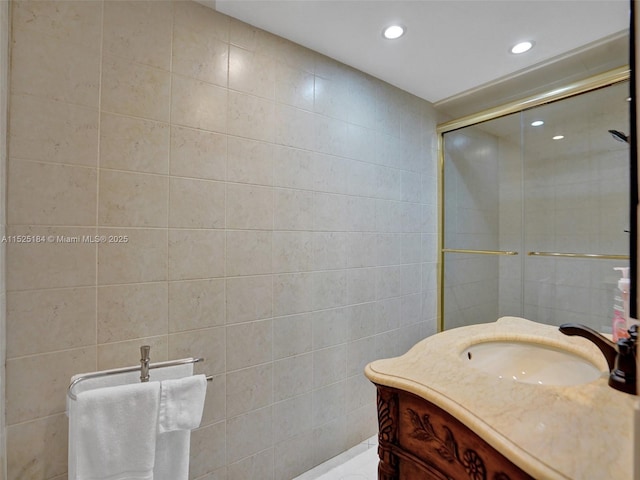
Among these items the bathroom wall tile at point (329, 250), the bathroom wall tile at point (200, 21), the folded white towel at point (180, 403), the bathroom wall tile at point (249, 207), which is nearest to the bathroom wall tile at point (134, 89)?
the bathroom wall tile at point (200, 21)

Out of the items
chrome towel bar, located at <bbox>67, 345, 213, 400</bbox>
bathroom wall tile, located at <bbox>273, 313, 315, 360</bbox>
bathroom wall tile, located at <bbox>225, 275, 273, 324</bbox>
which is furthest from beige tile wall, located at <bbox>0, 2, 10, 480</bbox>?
bathroom wall tile, located at <bbox>273, 313, 315, 360</bbox>

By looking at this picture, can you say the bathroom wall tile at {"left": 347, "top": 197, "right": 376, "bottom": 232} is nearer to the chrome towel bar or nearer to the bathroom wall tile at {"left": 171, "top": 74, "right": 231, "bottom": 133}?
the bathroom wall tile at {"left": 171, "top": 74, "right": 231, "bottom": 133}

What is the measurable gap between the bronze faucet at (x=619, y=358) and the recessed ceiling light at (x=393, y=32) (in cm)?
150

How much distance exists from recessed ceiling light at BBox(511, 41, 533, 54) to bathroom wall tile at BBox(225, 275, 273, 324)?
6.01 ft

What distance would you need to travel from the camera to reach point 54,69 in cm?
115

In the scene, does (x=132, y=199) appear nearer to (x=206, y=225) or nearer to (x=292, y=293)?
(x=206, y=225)

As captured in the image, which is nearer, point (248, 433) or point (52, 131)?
point (52, 131)

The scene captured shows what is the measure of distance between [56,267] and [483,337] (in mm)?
1621

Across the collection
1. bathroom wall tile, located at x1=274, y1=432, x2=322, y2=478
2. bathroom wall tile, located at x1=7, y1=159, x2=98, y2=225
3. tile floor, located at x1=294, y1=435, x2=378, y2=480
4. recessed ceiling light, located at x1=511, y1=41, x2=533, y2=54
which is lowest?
tile floor, located at x1=294, y1=435, x2=378, y2=480

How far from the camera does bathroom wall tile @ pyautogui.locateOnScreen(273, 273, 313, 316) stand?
1.68m

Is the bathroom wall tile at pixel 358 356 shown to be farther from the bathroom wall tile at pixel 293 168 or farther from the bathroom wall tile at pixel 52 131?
the bathroom wall tile at pixel 52 131

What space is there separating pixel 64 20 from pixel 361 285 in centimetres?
183

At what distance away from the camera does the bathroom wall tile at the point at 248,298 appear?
1531mm

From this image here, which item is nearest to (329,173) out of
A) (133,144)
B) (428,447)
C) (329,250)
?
(329,250)
